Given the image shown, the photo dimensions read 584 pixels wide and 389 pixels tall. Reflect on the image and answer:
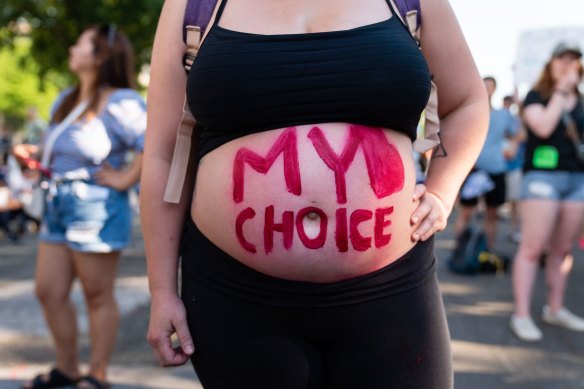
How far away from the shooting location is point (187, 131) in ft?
4.98

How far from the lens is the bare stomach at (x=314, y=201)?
4.38 ft

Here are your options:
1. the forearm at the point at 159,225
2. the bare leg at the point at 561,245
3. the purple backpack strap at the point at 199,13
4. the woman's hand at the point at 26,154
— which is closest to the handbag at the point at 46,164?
the woman's hand at the point at 26,154

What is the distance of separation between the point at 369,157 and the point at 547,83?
3.63 meters

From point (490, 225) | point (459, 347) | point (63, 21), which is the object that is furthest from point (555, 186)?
point (63, 21)

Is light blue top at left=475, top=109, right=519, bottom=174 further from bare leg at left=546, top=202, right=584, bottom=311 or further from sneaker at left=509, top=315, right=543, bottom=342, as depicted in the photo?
sneaker at left=509, top=315, right=543, bottom=342

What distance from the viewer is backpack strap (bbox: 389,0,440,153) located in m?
1.43

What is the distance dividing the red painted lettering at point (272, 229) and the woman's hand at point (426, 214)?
0.89ft

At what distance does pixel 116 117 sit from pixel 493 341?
2839 mm

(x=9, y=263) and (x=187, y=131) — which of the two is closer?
(x=187, y=131)

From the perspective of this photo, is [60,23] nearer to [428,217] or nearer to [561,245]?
[561,245]

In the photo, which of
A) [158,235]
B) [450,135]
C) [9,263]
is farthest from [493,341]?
[9,263]

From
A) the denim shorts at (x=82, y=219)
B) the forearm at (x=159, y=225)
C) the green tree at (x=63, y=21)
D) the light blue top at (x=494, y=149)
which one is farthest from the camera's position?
the green tree at (x=63, y=21)

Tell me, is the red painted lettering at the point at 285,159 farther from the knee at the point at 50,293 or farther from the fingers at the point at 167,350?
the knee at the point at 50,293

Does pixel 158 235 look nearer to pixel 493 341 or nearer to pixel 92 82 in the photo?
pixel 92 82
